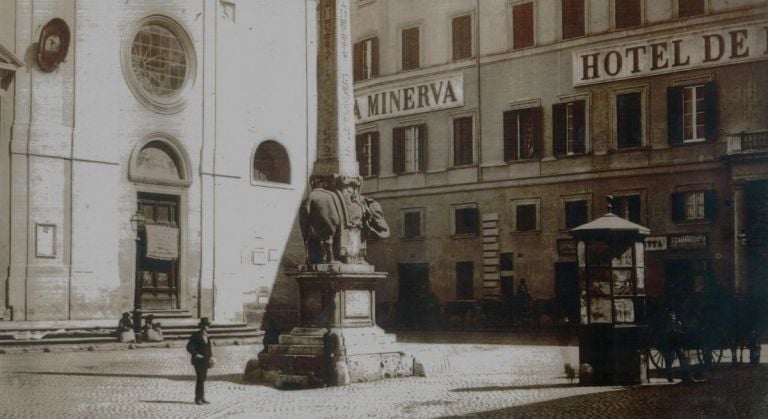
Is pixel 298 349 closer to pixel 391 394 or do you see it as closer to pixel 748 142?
pixel 391 394

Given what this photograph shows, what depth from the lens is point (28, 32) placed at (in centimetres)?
2169

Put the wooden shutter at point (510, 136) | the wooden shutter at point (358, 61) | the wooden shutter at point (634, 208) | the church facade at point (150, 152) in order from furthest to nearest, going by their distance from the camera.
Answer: the wooden shutter at point (358, 61) < the wooden shutter at point (510, 136) < the wooden shutter at point (634, 208) < the church facade at point (150, 152)

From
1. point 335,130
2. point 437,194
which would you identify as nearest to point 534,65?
point 437,194

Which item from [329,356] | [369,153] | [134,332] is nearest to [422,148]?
[369,153]

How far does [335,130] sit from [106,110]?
1142 cm

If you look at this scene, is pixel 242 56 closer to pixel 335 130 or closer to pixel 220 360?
pixel 220 360

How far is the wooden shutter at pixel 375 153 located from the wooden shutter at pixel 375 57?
2.13 m

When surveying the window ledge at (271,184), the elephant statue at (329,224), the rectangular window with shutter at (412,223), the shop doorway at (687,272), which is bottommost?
the shop doorway at (687,272)

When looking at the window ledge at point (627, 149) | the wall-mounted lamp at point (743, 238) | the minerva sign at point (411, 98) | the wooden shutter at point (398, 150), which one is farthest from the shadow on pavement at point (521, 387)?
the wooden shutter at point (398, 150)

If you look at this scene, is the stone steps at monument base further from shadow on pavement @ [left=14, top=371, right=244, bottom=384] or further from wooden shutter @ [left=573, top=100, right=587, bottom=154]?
wooden shutter @ [left=573, top=100, right=587, bottom=154]

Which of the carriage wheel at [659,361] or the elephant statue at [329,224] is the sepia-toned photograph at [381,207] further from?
the carriage wheel at [659,361]

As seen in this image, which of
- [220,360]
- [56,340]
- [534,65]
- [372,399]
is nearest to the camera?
[372,399]

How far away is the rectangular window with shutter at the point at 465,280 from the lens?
31.8 meters

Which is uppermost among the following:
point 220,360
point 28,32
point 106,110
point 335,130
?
point 28,32
